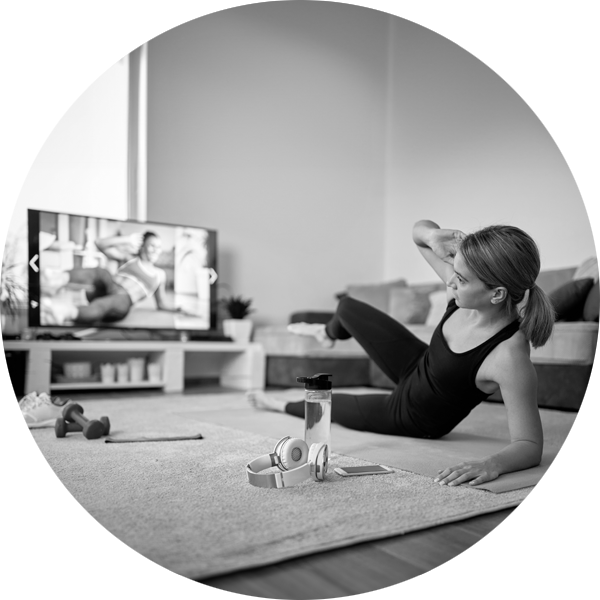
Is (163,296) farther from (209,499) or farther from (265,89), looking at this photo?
(209,499)

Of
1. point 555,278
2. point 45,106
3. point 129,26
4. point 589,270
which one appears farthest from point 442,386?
point 555,278

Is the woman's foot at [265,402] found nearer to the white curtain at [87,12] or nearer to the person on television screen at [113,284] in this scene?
the white curtain at [87,12]

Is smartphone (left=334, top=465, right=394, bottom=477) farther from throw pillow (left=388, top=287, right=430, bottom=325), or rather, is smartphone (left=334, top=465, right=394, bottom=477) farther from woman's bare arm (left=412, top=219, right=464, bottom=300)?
throw pillow (left=388, top=287, right=430, bottom=325)

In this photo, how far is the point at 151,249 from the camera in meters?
3.93

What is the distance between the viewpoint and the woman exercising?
1.47 m

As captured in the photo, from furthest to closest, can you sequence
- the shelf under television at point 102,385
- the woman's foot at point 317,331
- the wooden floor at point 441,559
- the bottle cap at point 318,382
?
the shelf under television at point 102,385 < the woman's foot at point 317,331 < the bottle cap at point 318,382 < the wooden floor at point 441,559

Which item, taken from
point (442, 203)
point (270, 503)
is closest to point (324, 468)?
point (270, 503)

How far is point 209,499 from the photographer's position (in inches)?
47.3

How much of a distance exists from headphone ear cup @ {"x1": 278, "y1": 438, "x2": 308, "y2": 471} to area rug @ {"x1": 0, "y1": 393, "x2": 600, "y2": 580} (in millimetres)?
55

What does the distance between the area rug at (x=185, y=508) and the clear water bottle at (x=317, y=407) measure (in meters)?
0.10

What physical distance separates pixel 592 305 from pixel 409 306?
1416mm

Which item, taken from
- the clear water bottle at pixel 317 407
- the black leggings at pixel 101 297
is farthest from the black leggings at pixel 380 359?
the black leggings at pixel 101 297

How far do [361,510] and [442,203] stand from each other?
11.1 ft

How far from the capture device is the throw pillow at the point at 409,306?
14.0ft
